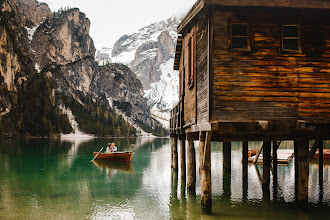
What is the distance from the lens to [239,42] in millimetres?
14453

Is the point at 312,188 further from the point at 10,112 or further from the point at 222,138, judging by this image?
the point at 10,112

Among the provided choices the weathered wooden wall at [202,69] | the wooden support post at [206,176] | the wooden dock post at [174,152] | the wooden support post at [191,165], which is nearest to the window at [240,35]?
the weathered wooden wall at [202,69]

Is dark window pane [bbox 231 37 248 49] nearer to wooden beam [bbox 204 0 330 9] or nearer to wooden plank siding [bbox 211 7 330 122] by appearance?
wooden plank siding [bbox 211 7 330 122]

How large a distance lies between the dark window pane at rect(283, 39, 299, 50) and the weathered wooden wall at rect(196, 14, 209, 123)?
11.5 feet

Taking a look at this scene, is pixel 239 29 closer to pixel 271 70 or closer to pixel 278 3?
pixel 278 3

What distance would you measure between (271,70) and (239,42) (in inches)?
73.7

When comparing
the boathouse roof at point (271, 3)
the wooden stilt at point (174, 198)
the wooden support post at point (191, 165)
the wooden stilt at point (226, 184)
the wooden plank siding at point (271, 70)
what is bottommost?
the wooden stilt at point (174, 198)

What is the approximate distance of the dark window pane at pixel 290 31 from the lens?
48.0ft

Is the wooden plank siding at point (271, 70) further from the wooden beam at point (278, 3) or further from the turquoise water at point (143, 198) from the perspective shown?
the turquoise water at point (143, 198)

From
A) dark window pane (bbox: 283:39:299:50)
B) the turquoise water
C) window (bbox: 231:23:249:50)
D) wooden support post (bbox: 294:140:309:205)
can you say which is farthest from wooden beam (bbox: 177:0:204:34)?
Answer: the turquoise water

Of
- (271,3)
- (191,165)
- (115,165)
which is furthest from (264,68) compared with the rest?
(115,165)

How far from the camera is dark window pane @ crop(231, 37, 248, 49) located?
47.4 feet

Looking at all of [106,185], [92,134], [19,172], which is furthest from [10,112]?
[106,185]

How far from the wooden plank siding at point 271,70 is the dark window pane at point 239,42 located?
0.29m
